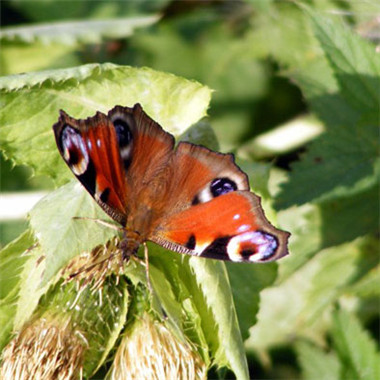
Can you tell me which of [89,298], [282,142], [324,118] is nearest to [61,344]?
[89,298]

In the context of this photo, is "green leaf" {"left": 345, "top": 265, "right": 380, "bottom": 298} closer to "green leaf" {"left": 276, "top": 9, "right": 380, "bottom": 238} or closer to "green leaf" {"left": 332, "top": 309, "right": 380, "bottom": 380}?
"green leaf" {"left": 276, "top": 9, "right": 380, "bottom": 238}

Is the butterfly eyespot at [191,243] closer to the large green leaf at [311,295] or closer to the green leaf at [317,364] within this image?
the green leaf at [317,364]

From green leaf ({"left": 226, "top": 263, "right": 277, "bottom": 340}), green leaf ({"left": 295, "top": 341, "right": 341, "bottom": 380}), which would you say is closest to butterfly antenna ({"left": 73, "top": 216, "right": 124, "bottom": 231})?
green leaf ({"left": 226, "top": 263, "right": 277, "bottom": 340})

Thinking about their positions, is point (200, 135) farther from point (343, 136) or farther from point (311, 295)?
point (311, 295)

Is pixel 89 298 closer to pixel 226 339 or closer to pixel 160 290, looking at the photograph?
pixel 160 290

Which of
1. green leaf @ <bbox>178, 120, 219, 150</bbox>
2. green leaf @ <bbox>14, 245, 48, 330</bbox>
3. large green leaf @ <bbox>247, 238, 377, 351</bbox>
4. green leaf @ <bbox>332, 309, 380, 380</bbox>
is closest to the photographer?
green leaf @ <bbox>14, 245, 48, 330</bbox>

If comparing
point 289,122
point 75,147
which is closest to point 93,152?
point 75,147

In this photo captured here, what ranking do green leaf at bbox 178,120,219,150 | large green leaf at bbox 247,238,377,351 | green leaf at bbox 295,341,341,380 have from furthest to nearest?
large green leaf at bbox 247,238,377,351, green leaf at bbox 295,341,341,380, green leaf at bbox 178,120,219,150
